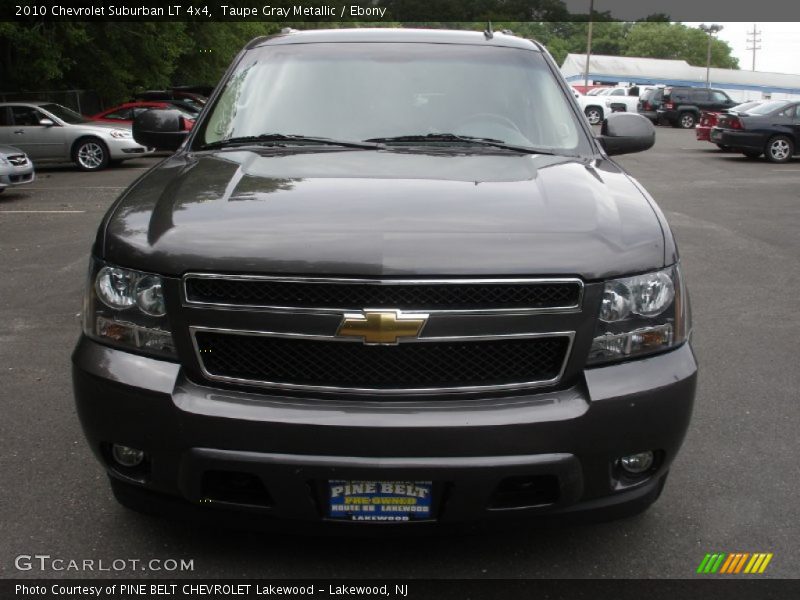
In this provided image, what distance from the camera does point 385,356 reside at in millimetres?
2707

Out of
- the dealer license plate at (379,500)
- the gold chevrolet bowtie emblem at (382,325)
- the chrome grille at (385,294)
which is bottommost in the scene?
the dealer license plate at (379,500)

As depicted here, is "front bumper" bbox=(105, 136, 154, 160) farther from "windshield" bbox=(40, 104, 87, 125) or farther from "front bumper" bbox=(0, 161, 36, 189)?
"front bumper" bbox=(0, 161, 36, 189)

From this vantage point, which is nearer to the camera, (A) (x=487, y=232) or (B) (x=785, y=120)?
(A) (x=487, y=232)

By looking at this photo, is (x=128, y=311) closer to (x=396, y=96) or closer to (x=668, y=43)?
(x=396, y=96)

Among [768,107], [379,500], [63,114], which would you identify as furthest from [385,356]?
[768,107]

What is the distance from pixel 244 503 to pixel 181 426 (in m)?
0.31

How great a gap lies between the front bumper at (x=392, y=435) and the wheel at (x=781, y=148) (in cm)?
2055

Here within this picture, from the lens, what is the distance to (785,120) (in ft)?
70.5

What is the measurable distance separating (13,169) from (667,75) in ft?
233

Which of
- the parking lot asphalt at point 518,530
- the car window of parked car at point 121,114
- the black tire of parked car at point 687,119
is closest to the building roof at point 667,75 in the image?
the black tire of parked car at point 687,119

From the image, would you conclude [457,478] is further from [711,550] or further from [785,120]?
[785,120]

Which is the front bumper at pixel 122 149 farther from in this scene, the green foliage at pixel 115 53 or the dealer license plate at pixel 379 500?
the dealer license plate at pixel 379 500

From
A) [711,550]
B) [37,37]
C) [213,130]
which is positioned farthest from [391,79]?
[37,37]

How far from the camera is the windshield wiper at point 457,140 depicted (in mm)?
3861
